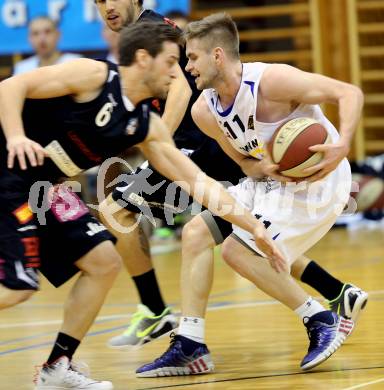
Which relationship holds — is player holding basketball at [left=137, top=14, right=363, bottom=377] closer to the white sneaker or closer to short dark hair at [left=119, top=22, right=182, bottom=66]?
the white sneaker

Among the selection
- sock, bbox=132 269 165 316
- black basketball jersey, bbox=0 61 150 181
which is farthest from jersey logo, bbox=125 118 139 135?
sock, bbox=132 269 165 316

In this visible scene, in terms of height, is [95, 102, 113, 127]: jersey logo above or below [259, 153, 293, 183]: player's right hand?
above

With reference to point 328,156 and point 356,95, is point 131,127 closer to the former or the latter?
point 328,156

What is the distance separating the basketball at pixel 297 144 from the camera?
420 centimetres

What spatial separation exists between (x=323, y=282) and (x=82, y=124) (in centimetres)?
163

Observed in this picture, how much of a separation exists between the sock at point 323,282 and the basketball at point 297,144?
0.80 meters

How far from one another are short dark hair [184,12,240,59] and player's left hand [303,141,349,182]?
2.07ft

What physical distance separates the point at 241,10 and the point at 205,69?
7.71m

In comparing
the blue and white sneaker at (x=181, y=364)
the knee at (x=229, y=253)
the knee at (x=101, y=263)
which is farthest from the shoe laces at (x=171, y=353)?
the knee at (x=101, y=263)

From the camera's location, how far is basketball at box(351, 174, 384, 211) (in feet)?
33.8

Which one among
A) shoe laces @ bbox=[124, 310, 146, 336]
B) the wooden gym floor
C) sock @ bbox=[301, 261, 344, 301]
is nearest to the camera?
the wooden gym floor

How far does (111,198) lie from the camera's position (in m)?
5.20

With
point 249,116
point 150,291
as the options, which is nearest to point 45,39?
point 150,291

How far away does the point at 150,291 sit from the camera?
5.18m
